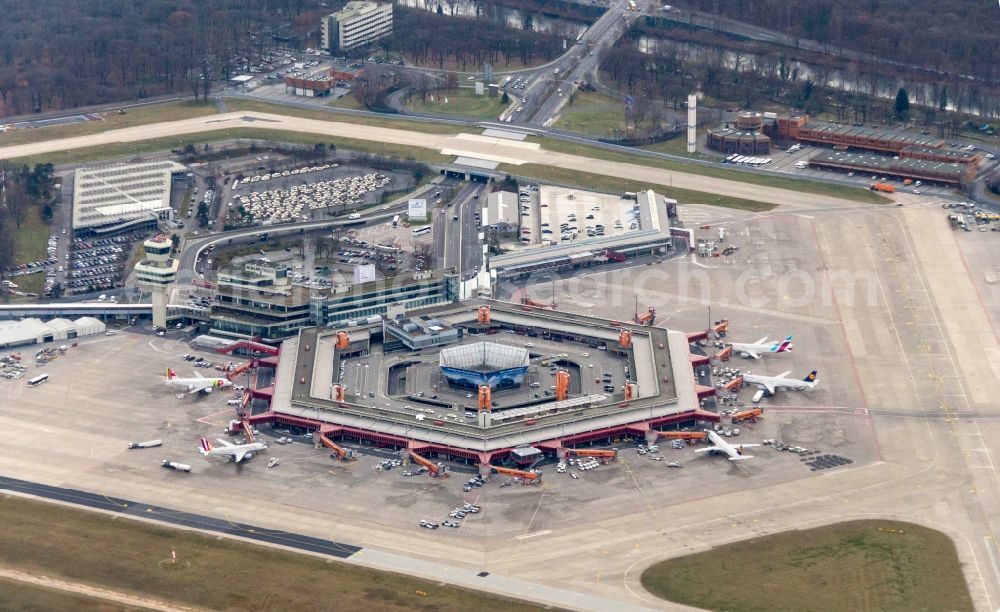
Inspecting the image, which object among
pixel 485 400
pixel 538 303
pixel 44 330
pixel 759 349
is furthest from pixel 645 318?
pixel 44 330

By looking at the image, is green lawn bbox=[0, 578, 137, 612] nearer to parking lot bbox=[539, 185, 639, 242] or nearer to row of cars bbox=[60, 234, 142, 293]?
row of cars bbox=[60, 234, 142, 293]

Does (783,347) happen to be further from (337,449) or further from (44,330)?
(44,330)

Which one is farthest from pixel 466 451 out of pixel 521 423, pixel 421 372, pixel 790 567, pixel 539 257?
pixel 539 257

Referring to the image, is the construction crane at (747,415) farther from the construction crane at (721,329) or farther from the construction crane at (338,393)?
the construction crane at (338,393)

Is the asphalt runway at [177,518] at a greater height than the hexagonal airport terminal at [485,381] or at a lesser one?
lesser

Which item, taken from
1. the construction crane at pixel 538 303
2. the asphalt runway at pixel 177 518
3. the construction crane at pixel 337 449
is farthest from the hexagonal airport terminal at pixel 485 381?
the asphalt runway at pixel 177 518

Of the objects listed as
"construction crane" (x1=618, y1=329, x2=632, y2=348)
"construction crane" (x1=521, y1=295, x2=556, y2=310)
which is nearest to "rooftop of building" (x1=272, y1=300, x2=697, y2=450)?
"construction crane" (x1=618, y1=329, x2=632, y2=348)
